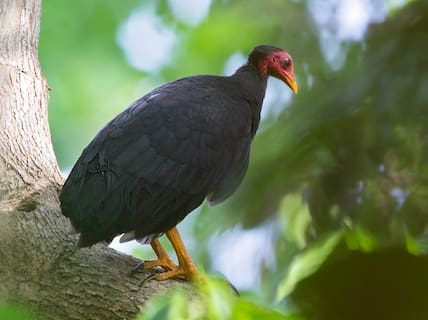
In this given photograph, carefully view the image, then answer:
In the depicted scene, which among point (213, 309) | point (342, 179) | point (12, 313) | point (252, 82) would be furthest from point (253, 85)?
point (12, 313)

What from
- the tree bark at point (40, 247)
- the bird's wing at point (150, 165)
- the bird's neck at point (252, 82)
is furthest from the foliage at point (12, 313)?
the bird's neck at point (252, 82)

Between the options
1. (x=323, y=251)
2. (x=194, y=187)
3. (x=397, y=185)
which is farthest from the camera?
(x=194, y=187)

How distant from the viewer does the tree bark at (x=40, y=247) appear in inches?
93.8

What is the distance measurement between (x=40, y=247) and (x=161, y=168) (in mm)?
512

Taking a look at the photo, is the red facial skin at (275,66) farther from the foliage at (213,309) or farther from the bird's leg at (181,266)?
the foliage at (213,309)

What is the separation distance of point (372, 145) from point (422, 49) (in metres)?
0.19

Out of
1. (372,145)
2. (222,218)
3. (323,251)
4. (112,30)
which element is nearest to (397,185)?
(372,145)

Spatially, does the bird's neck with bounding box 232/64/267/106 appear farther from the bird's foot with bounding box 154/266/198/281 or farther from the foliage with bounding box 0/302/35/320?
the foliage with bounding box 0/302/35/320

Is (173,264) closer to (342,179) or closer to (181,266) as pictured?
(181,266)

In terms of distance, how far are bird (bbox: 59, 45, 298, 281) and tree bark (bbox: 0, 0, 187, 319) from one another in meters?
0.10

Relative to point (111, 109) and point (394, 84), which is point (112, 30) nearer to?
point (111, 109)

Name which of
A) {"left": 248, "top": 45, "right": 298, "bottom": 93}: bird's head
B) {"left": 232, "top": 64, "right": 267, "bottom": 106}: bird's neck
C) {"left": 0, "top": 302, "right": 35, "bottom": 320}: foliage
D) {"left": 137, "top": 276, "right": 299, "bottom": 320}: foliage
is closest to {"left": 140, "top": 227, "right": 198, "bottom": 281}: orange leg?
{"left": 232, "top": 64, "right": 267, "bottom": 106}: bird's neck

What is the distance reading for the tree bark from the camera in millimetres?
2383

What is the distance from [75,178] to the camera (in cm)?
253
